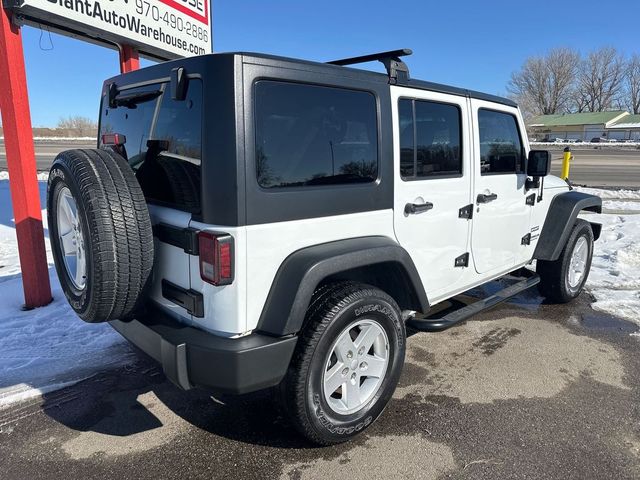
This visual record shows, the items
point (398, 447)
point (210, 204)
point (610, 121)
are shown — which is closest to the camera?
point (210, 204)

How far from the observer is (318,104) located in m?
2.52

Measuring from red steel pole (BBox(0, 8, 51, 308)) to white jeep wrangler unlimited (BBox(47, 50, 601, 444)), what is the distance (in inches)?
61.8

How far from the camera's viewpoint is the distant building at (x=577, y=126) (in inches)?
3228

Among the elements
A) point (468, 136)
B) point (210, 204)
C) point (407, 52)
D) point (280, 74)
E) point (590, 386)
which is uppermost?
point (407, 52)

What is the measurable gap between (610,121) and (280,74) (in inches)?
3803

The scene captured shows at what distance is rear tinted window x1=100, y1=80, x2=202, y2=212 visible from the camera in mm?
2320

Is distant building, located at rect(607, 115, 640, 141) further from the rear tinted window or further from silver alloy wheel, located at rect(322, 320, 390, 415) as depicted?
the rear tinted window

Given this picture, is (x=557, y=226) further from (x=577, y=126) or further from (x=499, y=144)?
(x=577, y=126)

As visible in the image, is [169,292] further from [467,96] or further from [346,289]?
[467,96]

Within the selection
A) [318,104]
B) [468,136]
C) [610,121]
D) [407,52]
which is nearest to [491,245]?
[468,136]

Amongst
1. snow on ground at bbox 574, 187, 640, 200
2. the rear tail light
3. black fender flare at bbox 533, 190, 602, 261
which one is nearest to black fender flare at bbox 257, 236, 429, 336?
the rear tail light

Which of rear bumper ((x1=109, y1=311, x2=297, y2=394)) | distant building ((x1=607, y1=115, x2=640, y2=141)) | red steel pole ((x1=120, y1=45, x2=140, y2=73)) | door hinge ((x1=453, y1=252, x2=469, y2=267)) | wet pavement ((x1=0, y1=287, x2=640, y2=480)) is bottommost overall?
wet pavement ((x1=0, y1=287, x2=640, y2=480))

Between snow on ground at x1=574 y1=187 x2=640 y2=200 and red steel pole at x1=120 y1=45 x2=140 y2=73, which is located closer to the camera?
red steel pole at x1=120 y1=45 x2=140 y2=73

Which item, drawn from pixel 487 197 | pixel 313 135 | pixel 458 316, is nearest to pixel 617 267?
pixel 487 197
